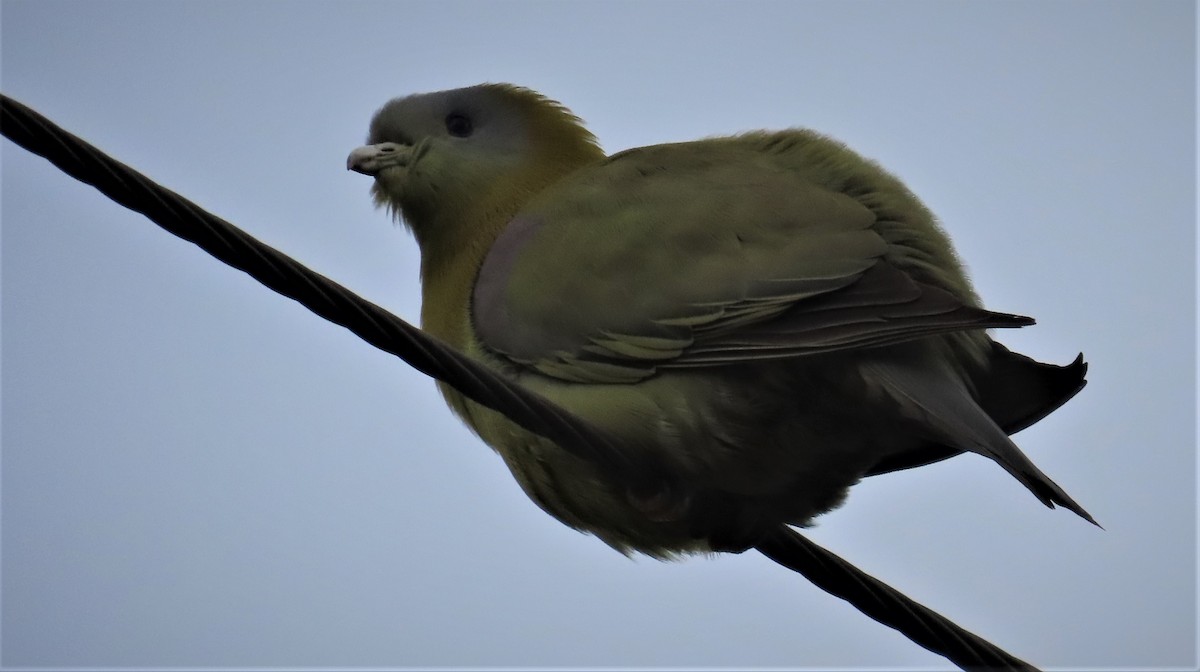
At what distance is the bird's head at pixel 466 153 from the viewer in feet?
14.1

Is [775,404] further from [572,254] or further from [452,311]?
[452,311]

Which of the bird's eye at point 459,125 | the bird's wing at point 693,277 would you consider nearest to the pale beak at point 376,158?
the bird's eye at point 459,125

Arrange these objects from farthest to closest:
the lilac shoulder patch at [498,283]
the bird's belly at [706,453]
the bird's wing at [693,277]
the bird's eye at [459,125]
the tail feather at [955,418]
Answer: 1. the bird's eye at [459,125]
2. the lilac shoulder patch at [498,283]
3. the bird's belly at [706,453]
4. the bird's wing at [693,277]
5. the tail feather at [955,418]

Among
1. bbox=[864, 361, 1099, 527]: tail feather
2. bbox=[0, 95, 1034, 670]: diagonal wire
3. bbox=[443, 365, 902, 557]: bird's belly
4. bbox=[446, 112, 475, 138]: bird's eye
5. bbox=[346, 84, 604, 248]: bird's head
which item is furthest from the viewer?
bbox=[446, 112, 475, 138]: bird's eye

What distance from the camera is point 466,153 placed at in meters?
4.38

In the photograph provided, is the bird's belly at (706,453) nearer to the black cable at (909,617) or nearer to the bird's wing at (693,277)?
the bird's wing at (693,277)

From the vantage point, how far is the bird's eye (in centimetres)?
449

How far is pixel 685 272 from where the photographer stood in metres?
3.51

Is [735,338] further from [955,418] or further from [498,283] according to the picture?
[498,283]

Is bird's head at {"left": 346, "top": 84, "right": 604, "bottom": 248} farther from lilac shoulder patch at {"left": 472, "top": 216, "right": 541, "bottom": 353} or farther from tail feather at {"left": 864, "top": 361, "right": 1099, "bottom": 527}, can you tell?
tail feather at {"left": 864, "top": 361, "right": 1099, "bottom": 527}

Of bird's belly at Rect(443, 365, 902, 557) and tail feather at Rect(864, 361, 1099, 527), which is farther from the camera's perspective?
bird's belly at Rect(443, 365, 902, 557)

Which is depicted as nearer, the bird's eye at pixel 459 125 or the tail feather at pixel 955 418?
the tail feather at pixel 955 418

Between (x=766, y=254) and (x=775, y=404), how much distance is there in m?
0.39

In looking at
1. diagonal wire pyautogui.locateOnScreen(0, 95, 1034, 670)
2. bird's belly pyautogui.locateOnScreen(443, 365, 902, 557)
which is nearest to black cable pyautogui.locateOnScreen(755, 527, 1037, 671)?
diagonal wire pyautogui.locateOnScreen(0, 95, 1034, 670)
